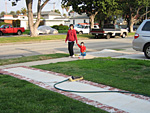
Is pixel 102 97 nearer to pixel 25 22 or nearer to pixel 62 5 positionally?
pixel 62 5

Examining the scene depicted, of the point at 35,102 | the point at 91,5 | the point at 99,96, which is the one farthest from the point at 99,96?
the point at 91,5

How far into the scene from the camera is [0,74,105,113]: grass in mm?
4555

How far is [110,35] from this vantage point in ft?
101

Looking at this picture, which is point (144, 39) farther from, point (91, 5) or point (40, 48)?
point (91, 5)

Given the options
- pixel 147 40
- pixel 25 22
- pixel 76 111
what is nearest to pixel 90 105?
pixel 76 111

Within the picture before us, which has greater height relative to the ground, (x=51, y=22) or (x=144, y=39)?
(x=51, y=22)

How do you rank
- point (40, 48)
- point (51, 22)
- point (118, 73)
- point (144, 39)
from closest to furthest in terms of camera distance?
point (118, 73)
point (144, 39)
point (40, 48)
point (51, 22)

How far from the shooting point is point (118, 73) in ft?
25.7

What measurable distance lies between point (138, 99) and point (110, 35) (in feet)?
84.9

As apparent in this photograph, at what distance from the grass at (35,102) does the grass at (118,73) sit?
1748 millimetres

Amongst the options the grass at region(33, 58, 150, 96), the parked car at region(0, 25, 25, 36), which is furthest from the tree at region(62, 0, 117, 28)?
the grass at region(33, 58, 150, 96)

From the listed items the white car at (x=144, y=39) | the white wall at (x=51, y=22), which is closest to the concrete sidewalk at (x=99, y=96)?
the white car at (x=144, y=39)

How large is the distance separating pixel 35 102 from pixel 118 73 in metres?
3.61

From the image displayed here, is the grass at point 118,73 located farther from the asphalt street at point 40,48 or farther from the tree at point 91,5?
the tree at point 91,5
